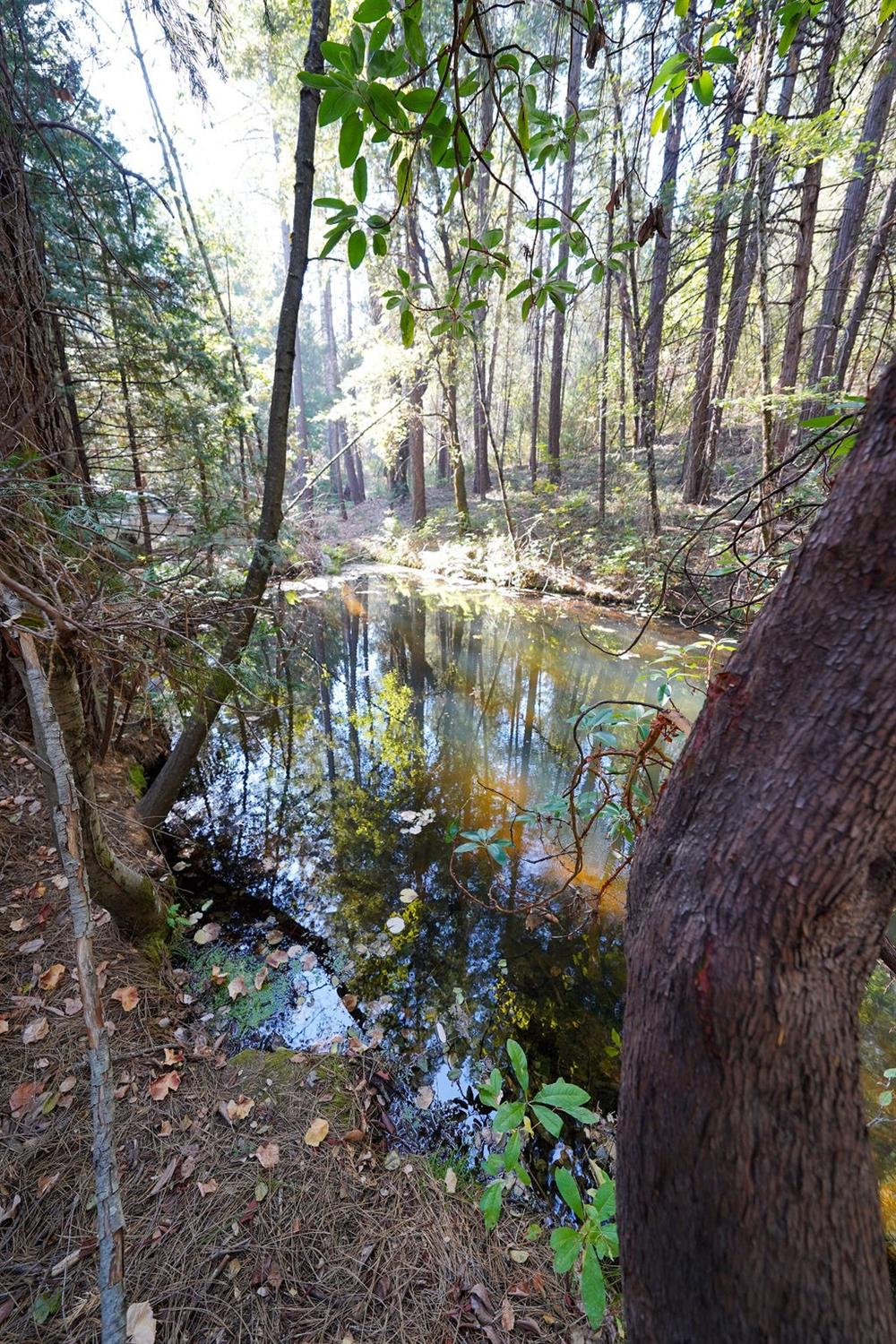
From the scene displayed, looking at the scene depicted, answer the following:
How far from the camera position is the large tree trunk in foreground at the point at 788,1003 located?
574mm

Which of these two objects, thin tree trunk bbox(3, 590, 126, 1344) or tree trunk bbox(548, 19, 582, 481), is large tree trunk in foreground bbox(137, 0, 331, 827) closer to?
thin tree trunk bbox(3, 590, 126, 1344)

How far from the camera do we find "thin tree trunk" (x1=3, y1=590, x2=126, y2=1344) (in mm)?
711

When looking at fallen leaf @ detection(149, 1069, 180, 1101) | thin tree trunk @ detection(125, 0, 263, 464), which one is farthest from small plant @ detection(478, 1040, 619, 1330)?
thin tree trunk @ detection(125, 0, 263, 464)

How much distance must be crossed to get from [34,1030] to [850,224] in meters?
11.8

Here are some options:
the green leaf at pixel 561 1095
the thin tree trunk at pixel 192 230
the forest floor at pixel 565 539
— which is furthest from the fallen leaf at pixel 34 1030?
the forest floor at pixel 565 539

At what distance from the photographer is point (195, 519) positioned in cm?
361

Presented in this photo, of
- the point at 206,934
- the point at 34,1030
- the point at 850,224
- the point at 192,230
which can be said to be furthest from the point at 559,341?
the point at 34,1030

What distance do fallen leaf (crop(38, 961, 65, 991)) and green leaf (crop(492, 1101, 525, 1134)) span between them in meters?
2.06

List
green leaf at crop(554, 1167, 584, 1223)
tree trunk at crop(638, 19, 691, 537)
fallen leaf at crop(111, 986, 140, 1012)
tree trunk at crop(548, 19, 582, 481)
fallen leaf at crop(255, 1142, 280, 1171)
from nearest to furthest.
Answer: green leaf at crop(554, 1167, 584, 1223), fallen leaf at crop(255, 1142, 280, 1171), fallen leaf at crop(111, 986, 140, 1012), tree trunk at crop(638, 19, 691, 537), tree trunk at crop(548, 19, 582, 481)

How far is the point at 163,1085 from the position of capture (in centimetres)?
194

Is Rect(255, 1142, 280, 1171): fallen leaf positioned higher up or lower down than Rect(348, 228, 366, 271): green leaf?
lower down

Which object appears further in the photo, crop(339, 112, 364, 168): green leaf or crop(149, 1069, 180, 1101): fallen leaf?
crop(149, 1069, 180, 1101): fallen leaf

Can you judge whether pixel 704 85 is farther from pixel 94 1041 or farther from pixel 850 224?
pixel 850 224

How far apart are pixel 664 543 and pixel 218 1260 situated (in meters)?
9.47
